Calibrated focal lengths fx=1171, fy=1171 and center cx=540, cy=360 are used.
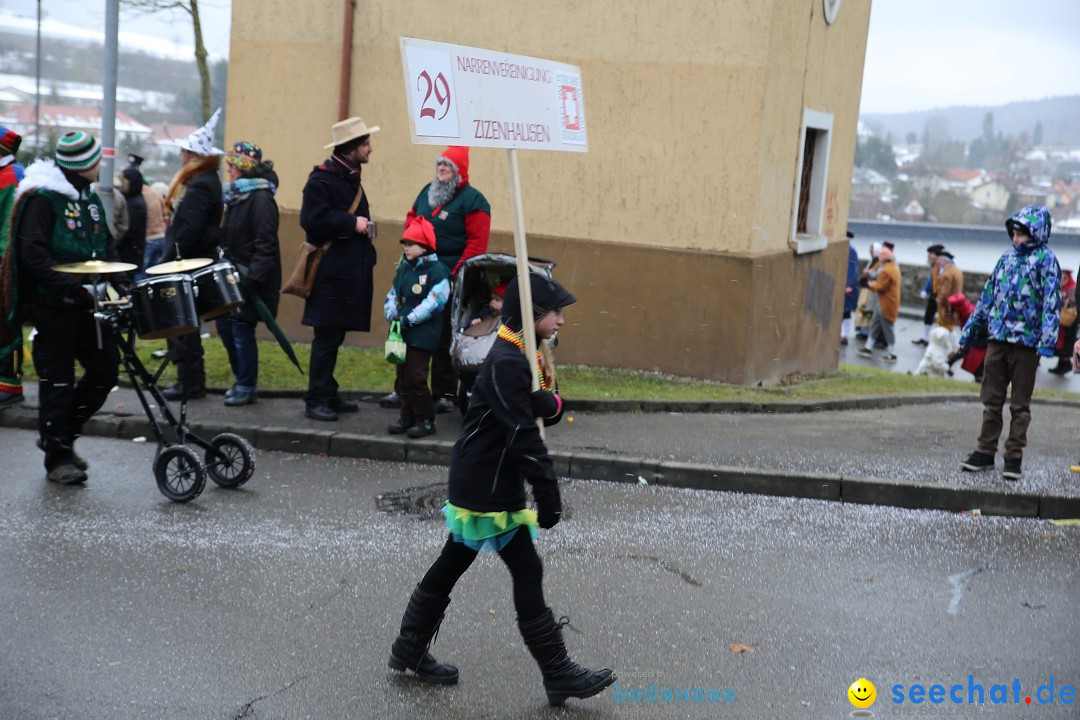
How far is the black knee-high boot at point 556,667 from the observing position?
4.62m

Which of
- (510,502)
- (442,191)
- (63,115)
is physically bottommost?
(510,502)

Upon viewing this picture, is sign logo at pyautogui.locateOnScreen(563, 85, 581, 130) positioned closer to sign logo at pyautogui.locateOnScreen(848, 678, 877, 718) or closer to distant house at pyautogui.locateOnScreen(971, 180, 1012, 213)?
sign logo at pyautogui.locateOnScreen(848, 678, 877, 718)

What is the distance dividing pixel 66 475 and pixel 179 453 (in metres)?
0.89

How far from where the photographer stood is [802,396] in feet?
37.7

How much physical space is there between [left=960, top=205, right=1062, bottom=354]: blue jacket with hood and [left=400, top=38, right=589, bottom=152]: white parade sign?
4.15m

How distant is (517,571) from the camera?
4746 millimetres

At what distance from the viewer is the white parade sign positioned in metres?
5.09

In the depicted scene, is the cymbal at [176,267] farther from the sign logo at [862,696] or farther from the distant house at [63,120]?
the distant house at [63,120]

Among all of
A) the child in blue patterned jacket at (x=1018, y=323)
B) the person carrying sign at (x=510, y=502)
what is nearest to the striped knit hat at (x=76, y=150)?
the person carrying sign at (x=510, y=502)

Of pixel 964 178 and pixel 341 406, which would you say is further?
pixel 964 178

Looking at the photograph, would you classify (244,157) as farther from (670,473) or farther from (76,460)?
(670,473)

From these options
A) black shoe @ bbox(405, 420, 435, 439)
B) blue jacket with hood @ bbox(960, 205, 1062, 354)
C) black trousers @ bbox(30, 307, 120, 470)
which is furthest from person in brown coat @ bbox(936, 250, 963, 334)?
black trousers @ bbox(30, 307, 120, 470)

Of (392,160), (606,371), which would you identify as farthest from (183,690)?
(392,160)

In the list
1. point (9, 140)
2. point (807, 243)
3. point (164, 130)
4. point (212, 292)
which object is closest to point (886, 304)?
point (807, 243)
